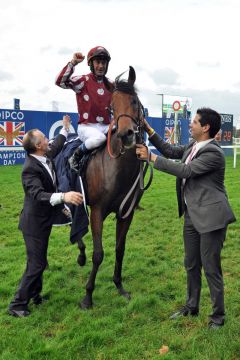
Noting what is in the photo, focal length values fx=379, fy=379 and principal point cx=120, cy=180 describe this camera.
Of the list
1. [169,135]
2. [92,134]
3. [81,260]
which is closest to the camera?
[92,134]

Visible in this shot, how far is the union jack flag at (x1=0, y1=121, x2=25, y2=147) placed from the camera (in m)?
14.9

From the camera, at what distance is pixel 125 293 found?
4.44 meters

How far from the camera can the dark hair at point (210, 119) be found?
3459 mm

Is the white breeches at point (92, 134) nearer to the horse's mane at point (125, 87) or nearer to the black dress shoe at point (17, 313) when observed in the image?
the horse's mane at point (125, 87)

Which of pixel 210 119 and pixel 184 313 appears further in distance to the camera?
pixel 184 313

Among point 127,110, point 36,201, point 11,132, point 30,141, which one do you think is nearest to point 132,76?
point 127,110

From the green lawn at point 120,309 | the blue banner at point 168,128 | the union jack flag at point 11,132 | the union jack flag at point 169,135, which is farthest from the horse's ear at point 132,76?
the union jack flag at point 169,135

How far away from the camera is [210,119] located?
345 centimetres

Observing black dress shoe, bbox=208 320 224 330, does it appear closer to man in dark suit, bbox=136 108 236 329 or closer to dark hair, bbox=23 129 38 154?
man in dark suit, bbox=136 108 236 329

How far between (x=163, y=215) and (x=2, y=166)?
936 centimetres

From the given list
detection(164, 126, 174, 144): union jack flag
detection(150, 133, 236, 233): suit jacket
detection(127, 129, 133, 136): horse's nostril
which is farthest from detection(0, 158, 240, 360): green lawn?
detection(164, 126, 174, 144): union jack flag

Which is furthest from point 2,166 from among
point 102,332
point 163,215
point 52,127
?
point 102,332

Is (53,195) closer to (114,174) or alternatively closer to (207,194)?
(114,174)

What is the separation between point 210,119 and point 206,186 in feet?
2.01
